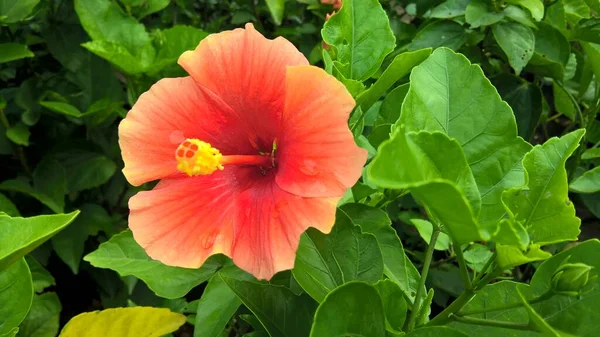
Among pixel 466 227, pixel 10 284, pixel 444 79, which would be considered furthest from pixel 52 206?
pixel 466 227

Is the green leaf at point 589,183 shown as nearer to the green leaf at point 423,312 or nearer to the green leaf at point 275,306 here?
the green leaf at point 423,312

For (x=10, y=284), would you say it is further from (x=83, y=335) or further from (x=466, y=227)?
(x=466, y=227)

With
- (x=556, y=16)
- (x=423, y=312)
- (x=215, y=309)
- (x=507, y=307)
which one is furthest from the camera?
(x=556, y=16)

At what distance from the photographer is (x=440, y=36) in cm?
146

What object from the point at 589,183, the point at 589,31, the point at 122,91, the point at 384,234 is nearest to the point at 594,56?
the point at 589,31

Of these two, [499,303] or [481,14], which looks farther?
[481,14]

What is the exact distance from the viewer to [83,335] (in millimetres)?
957

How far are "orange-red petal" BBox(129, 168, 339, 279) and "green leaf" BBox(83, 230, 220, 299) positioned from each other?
214 millimetres

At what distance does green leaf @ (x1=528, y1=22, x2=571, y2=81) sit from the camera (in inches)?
57.2

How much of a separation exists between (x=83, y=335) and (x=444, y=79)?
0.68 m

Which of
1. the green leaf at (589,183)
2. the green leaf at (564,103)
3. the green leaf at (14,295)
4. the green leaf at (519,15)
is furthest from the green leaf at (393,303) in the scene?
the green leaf at (564,103)

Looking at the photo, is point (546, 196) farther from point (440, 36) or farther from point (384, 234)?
point (440, 36)

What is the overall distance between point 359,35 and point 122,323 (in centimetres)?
60

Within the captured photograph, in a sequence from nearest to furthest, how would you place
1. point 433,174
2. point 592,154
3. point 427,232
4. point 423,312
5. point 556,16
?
point 433,174 < point 423,312 < point 427,232 < point 592,154 < point 556,16
